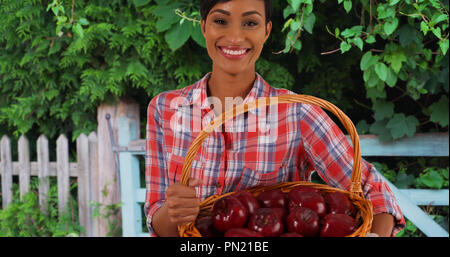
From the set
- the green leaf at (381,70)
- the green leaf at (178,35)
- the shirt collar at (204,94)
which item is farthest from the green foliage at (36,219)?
the green leaf at (381,70)

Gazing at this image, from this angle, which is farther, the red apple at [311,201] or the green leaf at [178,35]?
the green leaf at [178,35]

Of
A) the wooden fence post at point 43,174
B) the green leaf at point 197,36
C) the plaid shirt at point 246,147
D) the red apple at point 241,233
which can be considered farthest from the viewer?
the wooden fence post at point 43,174

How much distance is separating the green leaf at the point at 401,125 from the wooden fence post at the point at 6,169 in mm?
1973

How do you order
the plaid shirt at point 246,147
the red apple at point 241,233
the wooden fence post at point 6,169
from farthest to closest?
the wooden fence post at point 6,169 < the plaid shirt at point 246,147 < the red apple at point 241,233

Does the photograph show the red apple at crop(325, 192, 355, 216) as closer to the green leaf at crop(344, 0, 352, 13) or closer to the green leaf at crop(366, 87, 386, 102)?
the green leaf at crop(344, 0, 352, 13)

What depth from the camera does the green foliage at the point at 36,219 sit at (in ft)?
6.81

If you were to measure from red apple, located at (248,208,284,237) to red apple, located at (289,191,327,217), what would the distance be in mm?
58

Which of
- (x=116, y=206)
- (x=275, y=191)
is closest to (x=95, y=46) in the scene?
(x=116, y=206)

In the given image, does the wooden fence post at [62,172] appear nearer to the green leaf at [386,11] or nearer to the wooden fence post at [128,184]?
the wooden fence post at [128,184]

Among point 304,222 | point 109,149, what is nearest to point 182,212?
point 304,222

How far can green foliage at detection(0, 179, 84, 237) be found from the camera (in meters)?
2.08

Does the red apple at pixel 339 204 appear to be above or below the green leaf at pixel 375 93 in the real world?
below

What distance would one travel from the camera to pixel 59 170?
2.12 m

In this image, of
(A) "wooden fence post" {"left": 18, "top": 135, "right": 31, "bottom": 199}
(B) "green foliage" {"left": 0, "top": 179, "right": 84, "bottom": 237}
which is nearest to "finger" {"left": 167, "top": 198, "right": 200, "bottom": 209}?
(B) "green foliage" {"left": 0, "top": 179, "right": 84, "bottom": 237}
